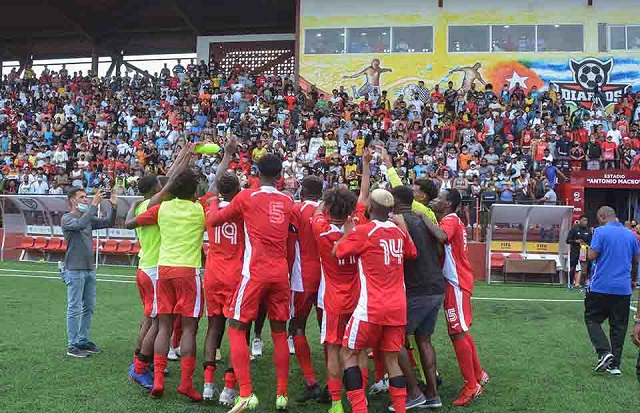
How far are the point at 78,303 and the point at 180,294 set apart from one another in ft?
7.04

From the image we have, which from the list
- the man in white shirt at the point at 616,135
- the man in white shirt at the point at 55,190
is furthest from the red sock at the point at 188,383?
the man in white shirt at the point at 616,135

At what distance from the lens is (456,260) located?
596 centimetres

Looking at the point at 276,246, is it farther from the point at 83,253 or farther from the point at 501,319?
the point at 501,319

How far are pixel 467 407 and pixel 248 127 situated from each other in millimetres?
19526

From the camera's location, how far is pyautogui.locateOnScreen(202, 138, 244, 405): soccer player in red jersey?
554 centimetres

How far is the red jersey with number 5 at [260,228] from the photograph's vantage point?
5293 mm

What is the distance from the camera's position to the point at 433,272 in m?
5.61

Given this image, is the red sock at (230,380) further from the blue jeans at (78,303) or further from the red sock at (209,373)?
the blue jeans at (78,303)

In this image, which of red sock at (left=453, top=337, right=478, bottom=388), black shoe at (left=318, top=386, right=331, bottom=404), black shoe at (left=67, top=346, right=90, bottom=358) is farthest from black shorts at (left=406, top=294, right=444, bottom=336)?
black shoe at (left=67, top=346, right=90, bottom=358)


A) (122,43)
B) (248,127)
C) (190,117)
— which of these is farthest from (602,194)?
(122,43)

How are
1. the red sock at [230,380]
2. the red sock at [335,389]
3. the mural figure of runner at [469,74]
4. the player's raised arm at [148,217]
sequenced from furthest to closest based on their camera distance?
the mural figure of runner at [469,74] → the player's raised arm at [148,217] → the red sock at [230,380] → the red sock at [335,389]

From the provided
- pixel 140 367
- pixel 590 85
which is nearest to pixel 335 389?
pixel 140 367

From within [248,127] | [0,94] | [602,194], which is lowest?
[602,194]

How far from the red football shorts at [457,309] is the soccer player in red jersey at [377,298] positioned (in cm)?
100
